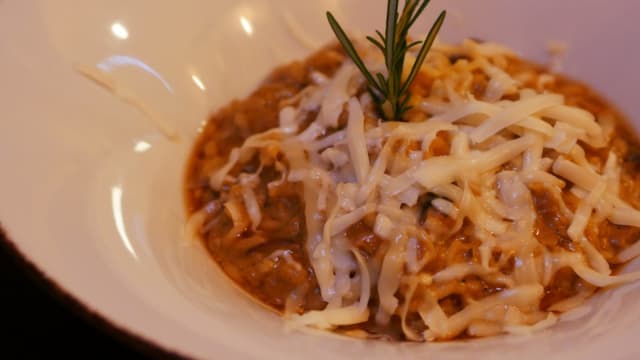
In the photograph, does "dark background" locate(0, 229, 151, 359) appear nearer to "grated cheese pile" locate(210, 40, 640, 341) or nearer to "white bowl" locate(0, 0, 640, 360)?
"white bowl" locate(0, 0, 640, 360)

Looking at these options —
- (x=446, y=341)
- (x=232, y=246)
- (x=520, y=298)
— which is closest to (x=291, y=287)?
(x=232, y=246)

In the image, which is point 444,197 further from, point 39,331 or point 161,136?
point 39,331

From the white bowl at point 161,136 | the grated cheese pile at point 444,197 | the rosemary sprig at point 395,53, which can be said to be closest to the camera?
the white bowl at point 161,136

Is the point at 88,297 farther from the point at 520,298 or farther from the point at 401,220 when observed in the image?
the point at 520,298

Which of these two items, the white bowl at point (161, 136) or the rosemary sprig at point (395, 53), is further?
the rosemary sprig at point (395, 53)

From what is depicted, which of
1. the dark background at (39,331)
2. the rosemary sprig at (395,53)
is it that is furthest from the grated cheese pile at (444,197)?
the dark background at (39,331)

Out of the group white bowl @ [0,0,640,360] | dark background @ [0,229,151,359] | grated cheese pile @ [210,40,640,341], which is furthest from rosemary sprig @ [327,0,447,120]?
dark background @ [0,229,151,359]

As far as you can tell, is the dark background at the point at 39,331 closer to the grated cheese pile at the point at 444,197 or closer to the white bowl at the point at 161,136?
the white bowl at the point at 161,136
